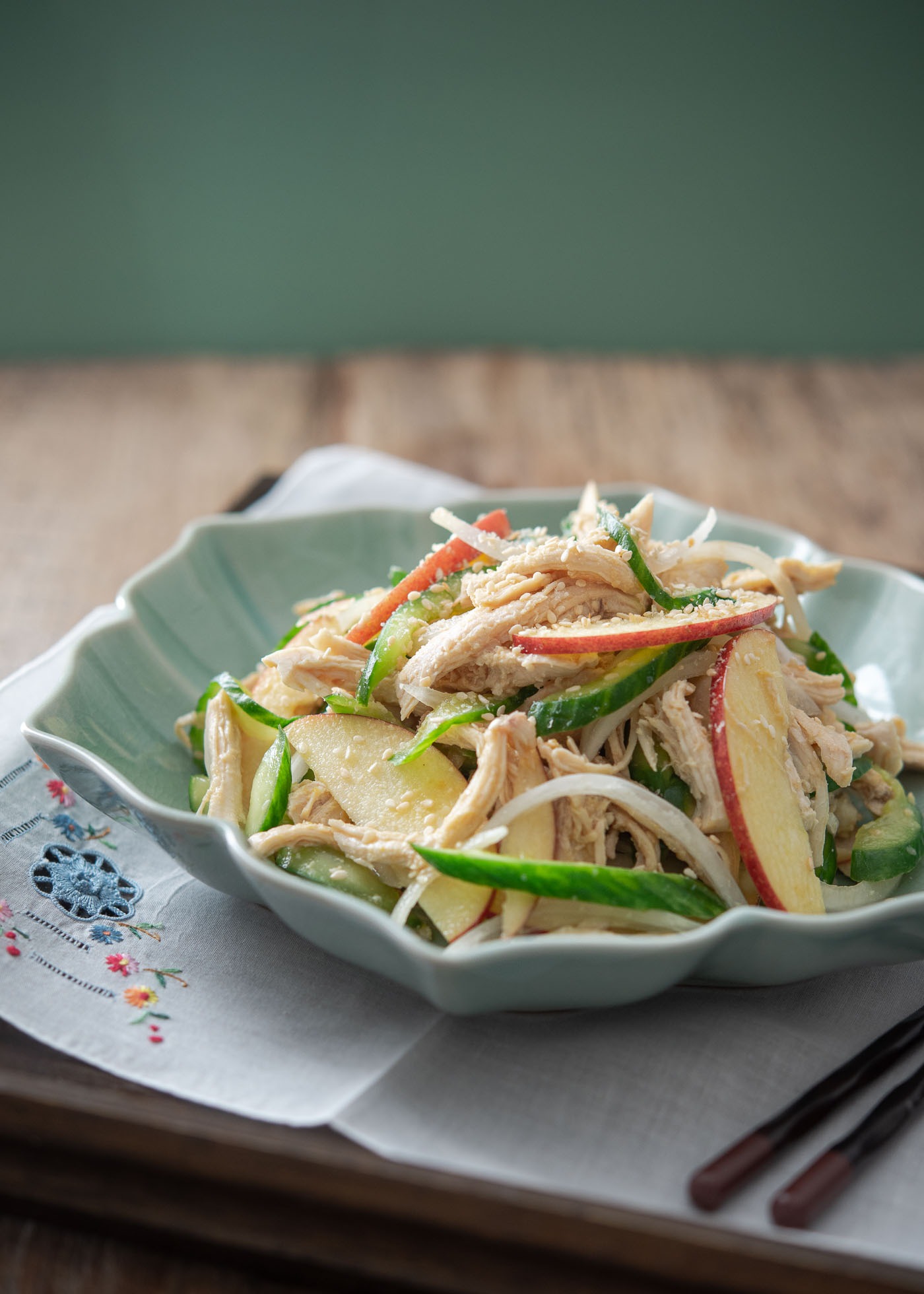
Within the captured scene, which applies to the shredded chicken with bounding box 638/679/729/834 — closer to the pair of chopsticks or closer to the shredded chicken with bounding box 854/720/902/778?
the pair of chopsticks

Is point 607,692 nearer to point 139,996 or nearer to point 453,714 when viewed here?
point 453,714

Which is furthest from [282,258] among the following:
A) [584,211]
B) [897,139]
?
[897,139]

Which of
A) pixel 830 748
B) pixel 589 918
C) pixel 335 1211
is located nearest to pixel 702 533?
pixel 830 748

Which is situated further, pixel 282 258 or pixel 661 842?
pixel 282 258

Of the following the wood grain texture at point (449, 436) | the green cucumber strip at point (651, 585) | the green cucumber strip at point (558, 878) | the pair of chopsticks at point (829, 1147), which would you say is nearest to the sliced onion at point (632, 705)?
the green cucumber strip at point (651, 585)

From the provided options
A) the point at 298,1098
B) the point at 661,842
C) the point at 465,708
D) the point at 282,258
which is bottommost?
the point at 298,1098

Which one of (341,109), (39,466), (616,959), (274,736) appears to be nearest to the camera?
(616,959)

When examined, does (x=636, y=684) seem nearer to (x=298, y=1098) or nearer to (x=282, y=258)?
(x=298, y=1098)
